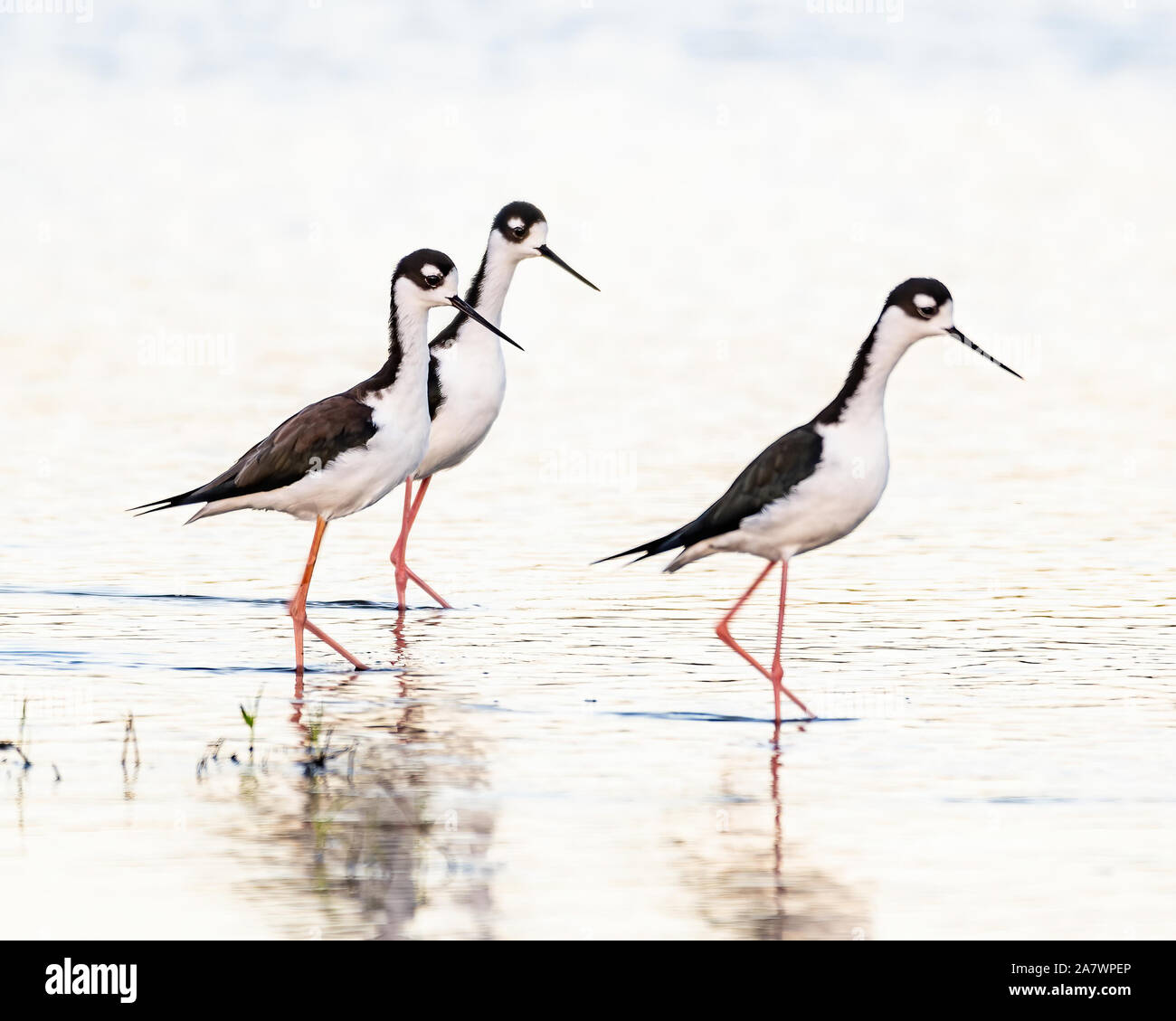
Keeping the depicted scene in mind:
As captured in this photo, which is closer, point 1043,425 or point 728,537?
point 728,537

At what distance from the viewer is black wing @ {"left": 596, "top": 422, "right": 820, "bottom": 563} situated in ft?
32.9

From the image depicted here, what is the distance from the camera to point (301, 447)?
1071cm

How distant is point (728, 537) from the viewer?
33.6 ft

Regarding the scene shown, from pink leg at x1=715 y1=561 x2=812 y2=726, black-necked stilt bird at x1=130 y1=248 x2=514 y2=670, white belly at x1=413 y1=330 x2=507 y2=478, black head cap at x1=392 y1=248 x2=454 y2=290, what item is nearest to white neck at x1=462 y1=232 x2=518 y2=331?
white belly at x1=413 y1=330 x2=507 y2=478

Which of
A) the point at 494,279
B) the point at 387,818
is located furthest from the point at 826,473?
the point at 494,279

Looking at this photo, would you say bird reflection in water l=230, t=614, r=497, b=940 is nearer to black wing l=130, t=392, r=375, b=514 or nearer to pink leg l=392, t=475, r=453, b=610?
black wing l=130, t=392, r=375, b=514

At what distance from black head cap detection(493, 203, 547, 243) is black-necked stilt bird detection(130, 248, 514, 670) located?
2491 millimetres

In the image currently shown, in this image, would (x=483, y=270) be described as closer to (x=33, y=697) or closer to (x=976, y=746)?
(x=33, y=697)

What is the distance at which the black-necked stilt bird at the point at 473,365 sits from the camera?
13250mm

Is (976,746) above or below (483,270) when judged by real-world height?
below

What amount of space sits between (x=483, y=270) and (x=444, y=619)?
2417 millimetres

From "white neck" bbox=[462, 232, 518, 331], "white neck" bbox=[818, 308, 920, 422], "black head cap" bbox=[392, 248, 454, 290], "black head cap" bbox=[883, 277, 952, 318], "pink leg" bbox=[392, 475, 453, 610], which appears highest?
"white neck" bbox=[462, 232, 518, 331]

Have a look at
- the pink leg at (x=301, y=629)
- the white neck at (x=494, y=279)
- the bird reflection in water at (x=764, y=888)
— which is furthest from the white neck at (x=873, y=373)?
the white neck at (x=494, y=279)

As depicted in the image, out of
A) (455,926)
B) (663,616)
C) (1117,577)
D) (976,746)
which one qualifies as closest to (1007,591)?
(1117,577)
